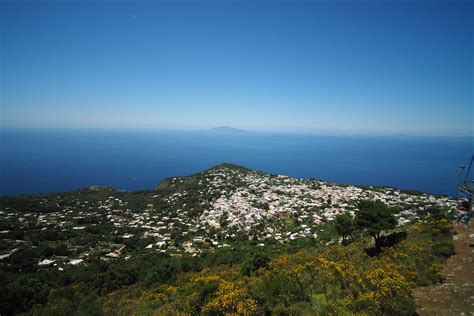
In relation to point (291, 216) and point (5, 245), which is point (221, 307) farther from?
point (5, 245)

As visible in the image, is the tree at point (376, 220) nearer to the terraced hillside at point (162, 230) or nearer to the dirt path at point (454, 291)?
the terraced hillside at point (162, 230)

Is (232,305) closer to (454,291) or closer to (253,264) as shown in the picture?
(253,264)

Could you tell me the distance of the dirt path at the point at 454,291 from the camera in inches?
Answer: 227

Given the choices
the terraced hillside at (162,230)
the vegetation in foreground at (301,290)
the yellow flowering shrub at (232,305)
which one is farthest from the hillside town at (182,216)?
the yellow flowering shrub at (232,305)

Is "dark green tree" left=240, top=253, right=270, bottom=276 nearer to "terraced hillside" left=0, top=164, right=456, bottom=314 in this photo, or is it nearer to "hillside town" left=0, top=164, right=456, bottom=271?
"terraced hillside" left=0, top=164, right=456, bottom=314

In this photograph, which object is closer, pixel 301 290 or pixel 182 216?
pixel 301 290

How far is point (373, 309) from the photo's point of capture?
5566 millimetres

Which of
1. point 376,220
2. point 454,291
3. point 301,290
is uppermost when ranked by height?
point 454,291

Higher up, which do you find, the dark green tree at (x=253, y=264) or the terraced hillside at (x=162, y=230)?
the dark green tree at (x=253, y=264)

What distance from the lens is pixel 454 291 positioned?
6566 millimetres

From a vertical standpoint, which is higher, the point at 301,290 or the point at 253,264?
the point at 301,290

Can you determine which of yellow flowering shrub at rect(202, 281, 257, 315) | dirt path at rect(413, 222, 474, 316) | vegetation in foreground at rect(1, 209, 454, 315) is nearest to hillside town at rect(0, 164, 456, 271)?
vegetation in foreground at rect(1, 209, 454, 315)

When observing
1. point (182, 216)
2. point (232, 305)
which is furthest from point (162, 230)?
point (232, 305)

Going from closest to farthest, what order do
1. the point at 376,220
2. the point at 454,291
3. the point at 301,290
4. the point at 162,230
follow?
1. the point at 454,291
2. the point at 301,290
3. the point at 376,220
4. the point at 162,230
